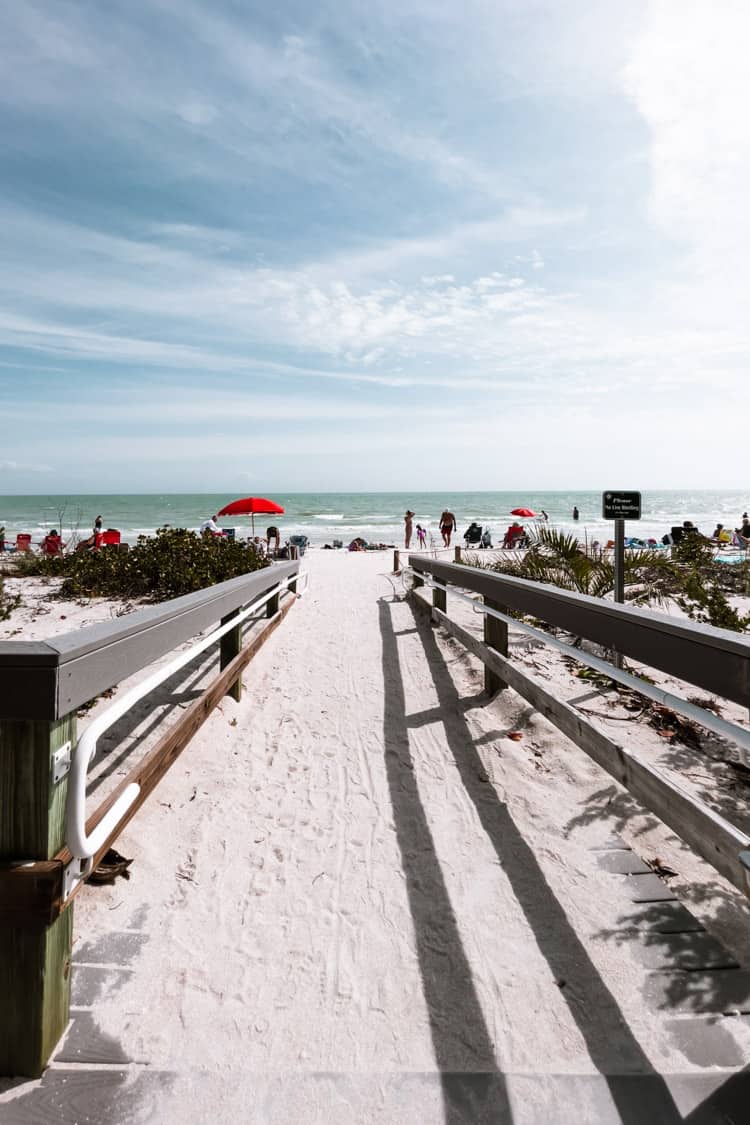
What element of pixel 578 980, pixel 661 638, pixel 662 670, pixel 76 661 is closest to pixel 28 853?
pixel 76 661

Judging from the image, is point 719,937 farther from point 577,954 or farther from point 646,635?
point 646,635

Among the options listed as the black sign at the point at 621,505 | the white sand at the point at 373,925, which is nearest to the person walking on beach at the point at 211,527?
the black sign at the point at 621,505

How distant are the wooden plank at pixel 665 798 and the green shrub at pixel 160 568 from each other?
7.20 metres

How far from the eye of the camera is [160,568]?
959cm

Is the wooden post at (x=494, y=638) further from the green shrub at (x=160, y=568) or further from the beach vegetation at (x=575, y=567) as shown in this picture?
the green shrub at (x=160, y=568)

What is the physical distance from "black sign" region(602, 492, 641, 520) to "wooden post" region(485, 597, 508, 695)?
208 centimetres

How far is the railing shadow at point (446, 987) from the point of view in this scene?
1.62 metres

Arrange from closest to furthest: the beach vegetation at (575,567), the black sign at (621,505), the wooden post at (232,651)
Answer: the wooden post at (232,651), the black sign at (621,505), the beach vegetation at (575,567)

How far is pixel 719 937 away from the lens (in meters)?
2.21

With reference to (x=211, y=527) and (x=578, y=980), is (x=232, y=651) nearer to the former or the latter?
(x=578, y=980)

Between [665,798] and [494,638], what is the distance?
8.43 feet

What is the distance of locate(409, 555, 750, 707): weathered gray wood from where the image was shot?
5.43 ft

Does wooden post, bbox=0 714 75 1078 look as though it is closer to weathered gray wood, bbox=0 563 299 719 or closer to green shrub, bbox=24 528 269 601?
→ weathered gray wood, bbox=0 563 299 719

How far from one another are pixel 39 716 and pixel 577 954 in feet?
6.70
